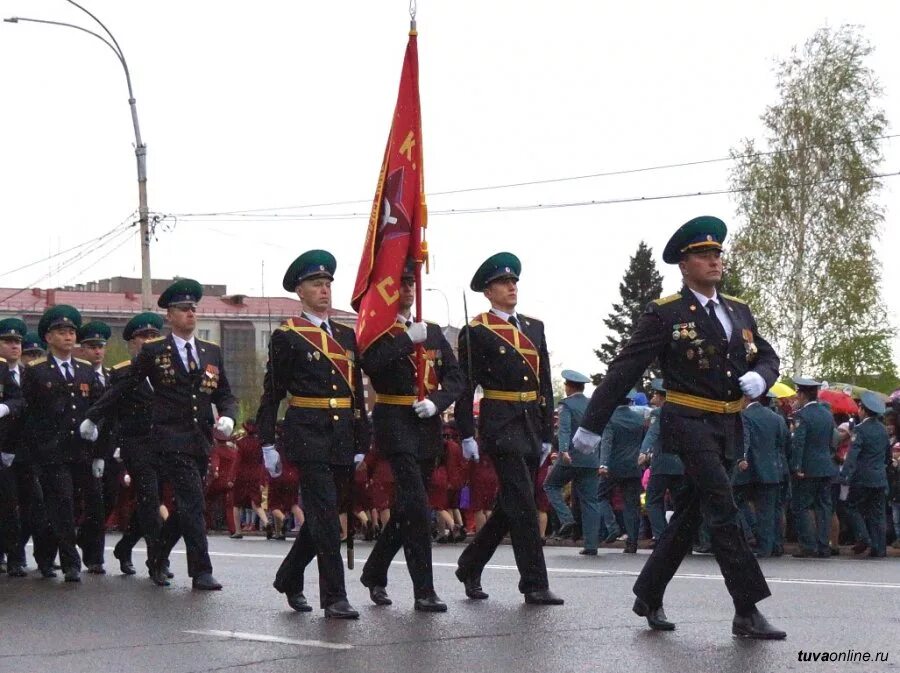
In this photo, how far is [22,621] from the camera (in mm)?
10250

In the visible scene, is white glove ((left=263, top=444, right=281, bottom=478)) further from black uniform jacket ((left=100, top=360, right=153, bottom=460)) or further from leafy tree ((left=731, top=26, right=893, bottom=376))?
leafy tree ((left=731, top=26, right=893, bottom=376))

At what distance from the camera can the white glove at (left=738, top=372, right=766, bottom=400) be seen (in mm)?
8570

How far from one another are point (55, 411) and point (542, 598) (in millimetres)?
5226

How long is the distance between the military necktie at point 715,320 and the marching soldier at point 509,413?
208cm

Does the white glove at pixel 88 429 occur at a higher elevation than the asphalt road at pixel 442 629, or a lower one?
higher

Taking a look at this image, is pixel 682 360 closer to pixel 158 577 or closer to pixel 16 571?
pixel 158 577

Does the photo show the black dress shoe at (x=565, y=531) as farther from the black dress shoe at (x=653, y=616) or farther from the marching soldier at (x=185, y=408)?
the black dress shoe at (x=653, y=616)

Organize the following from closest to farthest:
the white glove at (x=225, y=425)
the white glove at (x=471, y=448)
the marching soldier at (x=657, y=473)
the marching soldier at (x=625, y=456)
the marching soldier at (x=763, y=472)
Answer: the white glove at (x=471, y=448)
the white glove at (x=225, y=425)
the marching soldier at (x=763, y=472)
the marching soldier at (x=657, y=473)
the marching soldier at (x=625, y=456)

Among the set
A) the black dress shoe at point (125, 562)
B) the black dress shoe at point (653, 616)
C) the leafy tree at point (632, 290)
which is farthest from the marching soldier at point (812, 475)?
the leafy tree at point (632, 290)

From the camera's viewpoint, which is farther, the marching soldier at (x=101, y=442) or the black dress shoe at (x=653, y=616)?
the marching soldier at (x=101, y=442)

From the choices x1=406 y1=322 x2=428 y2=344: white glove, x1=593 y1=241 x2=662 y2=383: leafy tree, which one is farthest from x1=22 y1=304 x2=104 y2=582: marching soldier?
x1=593 y1=241 x2=662 y2=383: leafy tree

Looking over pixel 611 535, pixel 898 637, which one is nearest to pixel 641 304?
pixel 611 535

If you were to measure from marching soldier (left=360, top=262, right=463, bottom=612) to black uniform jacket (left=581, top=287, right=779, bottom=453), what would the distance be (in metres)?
1.72

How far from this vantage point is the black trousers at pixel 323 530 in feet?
32.7
